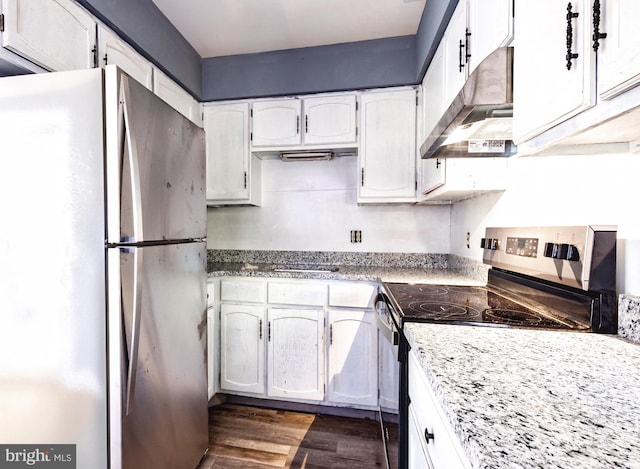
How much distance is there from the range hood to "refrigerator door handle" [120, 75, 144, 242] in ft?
3.45

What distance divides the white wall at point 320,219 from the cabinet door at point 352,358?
2.32 feet

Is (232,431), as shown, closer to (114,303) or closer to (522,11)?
(114,303)

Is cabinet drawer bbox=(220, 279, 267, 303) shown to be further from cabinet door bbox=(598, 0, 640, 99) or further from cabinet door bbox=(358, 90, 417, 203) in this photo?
cabinet door bbox=(598, 0, 640, 99)

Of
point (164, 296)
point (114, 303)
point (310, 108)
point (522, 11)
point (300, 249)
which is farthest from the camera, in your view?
point (300, 249)

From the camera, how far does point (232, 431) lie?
6.03 ft

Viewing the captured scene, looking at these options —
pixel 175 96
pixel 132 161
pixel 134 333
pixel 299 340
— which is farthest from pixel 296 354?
pixel 175 96

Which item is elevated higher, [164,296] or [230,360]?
[164,296]

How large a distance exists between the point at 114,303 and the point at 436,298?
1217 millimetres

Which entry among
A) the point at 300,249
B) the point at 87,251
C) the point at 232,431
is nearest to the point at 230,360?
the point at 232,431

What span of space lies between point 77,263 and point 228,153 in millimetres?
1559

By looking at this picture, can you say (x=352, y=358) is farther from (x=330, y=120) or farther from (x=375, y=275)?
(x=330, y=120)

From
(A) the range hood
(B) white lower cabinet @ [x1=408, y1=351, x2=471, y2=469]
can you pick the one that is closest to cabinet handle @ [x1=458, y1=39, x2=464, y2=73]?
(A) the range hood

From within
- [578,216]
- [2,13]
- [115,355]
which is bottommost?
[115,355]

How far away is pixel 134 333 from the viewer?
3.46ft
